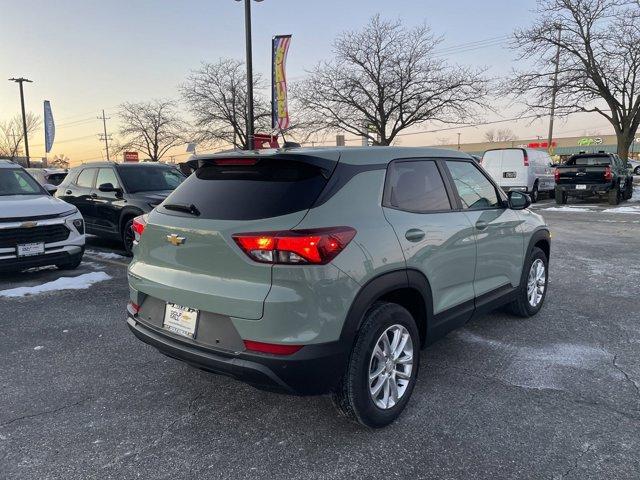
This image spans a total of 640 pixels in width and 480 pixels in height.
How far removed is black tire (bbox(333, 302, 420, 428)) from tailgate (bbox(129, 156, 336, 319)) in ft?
2.08

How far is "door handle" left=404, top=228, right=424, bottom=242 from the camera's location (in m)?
2.96

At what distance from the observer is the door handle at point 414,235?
116 inches

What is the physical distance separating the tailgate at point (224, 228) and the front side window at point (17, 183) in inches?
218

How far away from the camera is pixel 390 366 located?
2.94 m

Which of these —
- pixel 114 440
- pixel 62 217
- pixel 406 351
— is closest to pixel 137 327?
pixel 114 440

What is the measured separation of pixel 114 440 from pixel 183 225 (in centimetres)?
133

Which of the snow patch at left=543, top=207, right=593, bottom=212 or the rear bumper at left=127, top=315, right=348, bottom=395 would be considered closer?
the rear bumper at left=127, top=315, right=348, bottom=395

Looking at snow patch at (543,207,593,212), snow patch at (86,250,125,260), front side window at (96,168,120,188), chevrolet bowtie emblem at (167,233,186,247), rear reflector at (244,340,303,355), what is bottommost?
snow patch at (86,250,125,260)

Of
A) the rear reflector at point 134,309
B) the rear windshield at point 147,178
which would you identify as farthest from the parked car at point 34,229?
the rear reflector at point 134,309

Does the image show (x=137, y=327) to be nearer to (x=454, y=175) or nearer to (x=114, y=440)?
(x=114, y=440)

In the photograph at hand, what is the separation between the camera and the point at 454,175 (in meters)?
3.72

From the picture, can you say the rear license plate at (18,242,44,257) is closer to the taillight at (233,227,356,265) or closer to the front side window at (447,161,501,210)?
the taillight at (233,227,356,265)

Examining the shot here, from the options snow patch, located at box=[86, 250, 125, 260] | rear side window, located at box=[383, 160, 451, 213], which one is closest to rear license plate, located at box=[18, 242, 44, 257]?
snow patch, located at box=[86, 250, 125, 260]

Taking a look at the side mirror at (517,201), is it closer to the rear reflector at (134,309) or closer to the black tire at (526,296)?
the black tire at (526,296)
